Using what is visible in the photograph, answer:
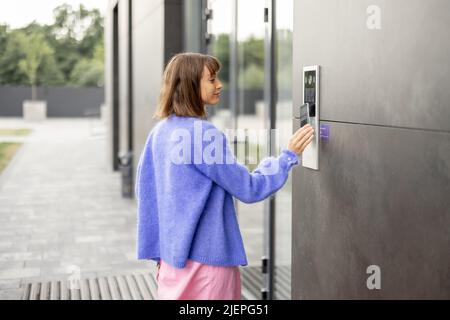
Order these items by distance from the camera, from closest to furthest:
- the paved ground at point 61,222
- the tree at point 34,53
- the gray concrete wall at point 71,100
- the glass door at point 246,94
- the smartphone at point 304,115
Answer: the smartphone at point 304,115 → the glass door at point 246,94 → the paved ground at point 61,222 → the tree at point 34,53 → the gray concrete wall at point 71,100

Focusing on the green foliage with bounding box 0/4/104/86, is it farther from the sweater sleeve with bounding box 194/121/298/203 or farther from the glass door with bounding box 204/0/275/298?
the sweater sleeve with bounding box 194/121/298/203

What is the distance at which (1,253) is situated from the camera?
16.7ft

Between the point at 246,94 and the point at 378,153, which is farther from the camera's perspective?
the point at 246,94

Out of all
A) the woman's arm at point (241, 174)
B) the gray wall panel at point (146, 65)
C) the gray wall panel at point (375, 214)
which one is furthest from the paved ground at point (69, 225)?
the woman's arm at point (241, 174)

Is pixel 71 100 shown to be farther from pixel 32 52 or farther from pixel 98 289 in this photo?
pixel 98 289

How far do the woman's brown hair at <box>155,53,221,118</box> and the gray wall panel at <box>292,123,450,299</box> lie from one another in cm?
66

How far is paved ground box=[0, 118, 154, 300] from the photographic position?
5.27 m

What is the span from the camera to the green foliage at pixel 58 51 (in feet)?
27.5

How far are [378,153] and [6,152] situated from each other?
12.8 m

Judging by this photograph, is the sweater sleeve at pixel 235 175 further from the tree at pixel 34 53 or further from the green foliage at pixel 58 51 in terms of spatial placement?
the tree at pixel 34 53

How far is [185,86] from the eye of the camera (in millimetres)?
2234

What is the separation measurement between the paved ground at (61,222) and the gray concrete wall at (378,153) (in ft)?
9.29

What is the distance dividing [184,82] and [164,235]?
1.90 ft

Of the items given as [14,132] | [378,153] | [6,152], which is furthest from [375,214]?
[14,132]
